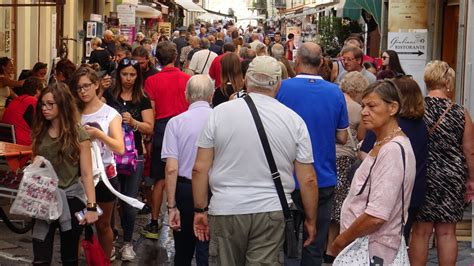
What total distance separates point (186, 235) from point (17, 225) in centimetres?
352

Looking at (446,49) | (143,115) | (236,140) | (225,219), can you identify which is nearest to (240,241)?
(225,219)

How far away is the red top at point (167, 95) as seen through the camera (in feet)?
32.3

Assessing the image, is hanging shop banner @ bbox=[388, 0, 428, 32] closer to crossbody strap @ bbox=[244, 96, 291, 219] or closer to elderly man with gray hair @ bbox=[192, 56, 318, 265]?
elderly man with gray hair @ bbox=[192, 56, 318, 265]

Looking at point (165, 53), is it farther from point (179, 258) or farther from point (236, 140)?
point (236, 140)

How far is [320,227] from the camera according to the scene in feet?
23.4

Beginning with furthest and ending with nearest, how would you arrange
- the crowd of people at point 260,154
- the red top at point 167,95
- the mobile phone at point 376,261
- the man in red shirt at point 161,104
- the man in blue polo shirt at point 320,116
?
the red top at point 167,95 → the man in red shirt at point 161,104 → the man in blue polo shirt at point 320,116 → the crowd of people at point 260,154 → the mobile phone at point 376,261

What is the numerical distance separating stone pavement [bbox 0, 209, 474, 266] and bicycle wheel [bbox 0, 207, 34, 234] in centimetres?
10

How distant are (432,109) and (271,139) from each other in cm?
237

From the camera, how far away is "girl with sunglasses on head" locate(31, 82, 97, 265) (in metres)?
6.80

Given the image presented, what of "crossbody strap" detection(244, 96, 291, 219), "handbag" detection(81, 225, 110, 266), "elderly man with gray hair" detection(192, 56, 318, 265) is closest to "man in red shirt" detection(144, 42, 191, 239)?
"handbag" detection(81, 225, 110, 266)

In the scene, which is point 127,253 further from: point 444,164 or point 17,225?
point 444,164

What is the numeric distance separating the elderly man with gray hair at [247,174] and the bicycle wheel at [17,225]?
4248 mm

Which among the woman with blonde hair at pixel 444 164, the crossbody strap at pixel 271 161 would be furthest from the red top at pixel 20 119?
the crossbody strap at pixel 271 161

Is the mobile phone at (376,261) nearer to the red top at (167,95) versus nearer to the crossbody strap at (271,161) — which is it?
the crossbody strap at (271,161)
